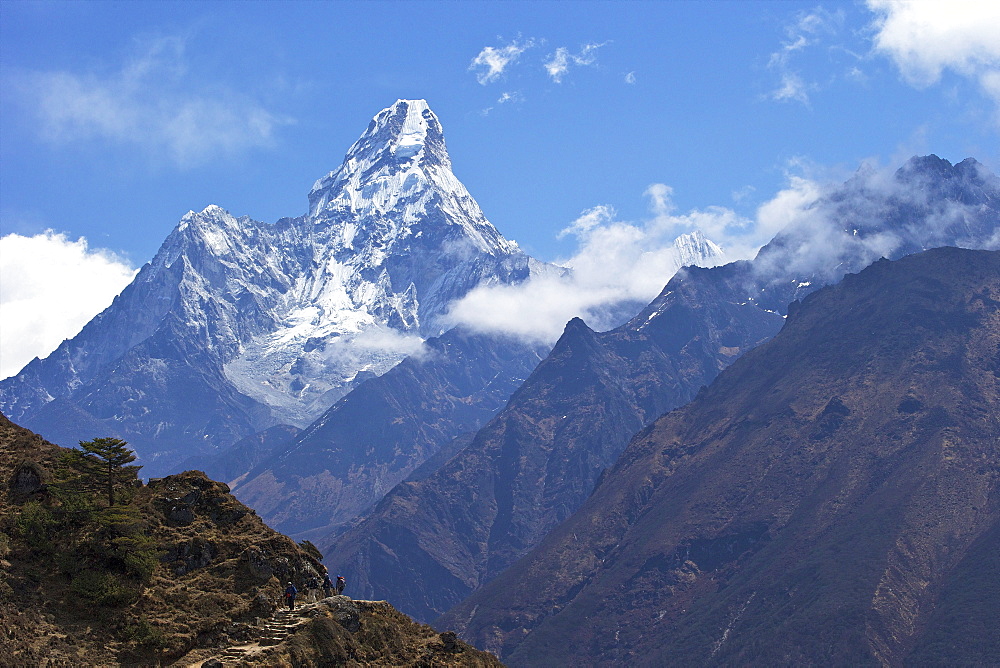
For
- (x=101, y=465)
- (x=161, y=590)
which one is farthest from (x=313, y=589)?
(x=101, y=465)

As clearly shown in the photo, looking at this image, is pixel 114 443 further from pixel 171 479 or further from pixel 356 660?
pixel 356 660

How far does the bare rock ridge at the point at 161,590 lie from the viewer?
81250 millimetres

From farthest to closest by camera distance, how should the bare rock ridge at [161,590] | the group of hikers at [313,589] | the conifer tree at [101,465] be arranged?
1. the conifer tree at [101,465]
2. the group of hikers at [313,589]
3. the bare rock ridge at [161,590]

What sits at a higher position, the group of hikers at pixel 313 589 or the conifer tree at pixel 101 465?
the conifer tree at pixel 101 465

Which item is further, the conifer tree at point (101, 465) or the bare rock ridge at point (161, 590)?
the conifer tree at point (101, 465)

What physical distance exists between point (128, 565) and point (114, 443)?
12.7m

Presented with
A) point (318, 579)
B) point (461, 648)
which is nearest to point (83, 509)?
point (318, 579)

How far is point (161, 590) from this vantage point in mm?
89062

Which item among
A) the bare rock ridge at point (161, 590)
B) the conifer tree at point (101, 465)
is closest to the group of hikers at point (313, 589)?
the bare rock ridge at point (161, 590)

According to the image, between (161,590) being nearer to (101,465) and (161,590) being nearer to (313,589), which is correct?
(313,589)

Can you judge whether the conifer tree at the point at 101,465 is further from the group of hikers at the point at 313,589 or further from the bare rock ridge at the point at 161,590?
the group of hikers at the point at 313,589

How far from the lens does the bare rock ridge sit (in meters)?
81.2

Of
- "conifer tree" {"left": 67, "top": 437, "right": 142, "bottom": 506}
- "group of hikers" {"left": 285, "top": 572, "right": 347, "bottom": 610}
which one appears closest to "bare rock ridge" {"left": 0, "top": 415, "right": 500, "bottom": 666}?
"group of hikers" {"left": 285, "top": 572, "right": 347, "bottom": 610}

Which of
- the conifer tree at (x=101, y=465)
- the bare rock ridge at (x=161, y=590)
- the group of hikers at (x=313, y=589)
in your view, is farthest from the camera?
the conifer tree at (x=101, y=465)
